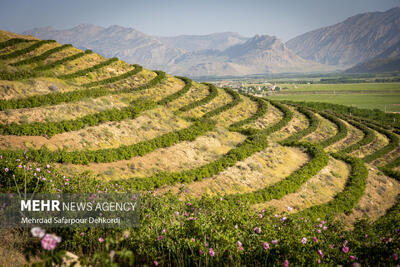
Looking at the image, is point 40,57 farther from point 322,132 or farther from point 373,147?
point 373,147

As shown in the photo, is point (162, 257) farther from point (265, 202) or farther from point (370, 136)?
point (370, 136)

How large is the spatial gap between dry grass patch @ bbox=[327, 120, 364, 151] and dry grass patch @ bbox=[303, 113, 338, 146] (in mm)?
1940

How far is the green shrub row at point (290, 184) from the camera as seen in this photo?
648 inches

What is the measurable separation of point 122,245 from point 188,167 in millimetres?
11780

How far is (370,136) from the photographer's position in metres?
45.9

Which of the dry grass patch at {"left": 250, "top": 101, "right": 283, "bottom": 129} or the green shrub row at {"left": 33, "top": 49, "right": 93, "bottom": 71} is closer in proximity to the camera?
the green shrub row at {"left": 33, "top": 49, "right": 93, "bottom": 71}

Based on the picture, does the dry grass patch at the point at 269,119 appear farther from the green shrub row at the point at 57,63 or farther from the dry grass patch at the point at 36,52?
the dry grass patch at the point at 36,52

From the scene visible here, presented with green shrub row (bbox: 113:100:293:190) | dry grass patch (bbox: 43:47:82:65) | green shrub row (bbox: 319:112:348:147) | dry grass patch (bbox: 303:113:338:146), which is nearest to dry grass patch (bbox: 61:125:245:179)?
green shrub row (bbox: 113:100:293:190)

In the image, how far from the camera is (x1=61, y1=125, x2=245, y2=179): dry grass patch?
15469mm

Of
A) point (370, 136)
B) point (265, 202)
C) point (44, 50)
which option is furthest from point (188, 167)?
point (370, 136)

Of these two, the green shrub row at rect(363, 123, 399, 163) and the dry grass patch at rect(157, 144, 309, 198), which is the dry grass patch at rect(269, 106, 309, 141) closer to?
the green shrub row at rect(363, 123, 399, 163)

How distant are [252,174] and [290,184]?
2678 millimetres

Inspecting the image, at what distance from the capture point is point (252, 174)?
19453mm

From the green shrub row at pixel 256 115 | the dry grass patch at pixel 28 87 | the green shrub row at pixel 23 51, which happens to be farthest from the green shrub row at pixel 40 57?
the green shrub row at pixel 256 115
